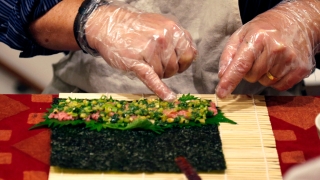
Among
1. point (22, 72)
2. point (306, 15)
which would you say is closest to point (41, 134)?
point (306, 15)

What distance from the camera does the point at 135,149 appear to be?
0.84 meters

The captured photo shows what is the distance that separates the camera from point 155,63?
0.99m

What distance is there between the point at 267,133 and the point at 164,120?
8.7 inches

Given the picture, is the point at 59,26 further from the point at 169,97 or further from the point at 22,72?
the point at 22,72

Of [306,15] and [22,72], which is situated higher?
[306,15]

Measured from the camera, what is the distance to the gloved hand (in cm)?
97

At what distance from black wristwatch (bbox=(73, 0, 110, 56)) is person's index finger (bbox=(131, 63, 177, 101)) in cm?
17

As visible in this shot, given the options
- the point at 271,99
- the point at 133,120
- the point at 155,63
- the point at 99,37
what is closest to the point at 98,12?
the point at 99,37

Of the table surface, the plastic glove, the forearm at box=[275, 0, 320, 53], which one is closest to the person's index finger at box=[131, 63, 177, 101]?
the plastic glove

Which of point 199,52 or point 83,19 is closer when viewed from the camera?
point 83,19

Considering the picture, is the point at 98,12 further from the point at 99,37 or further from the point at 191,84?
the point at 191,84

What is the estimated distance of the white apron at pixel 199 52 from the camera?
1.14 m

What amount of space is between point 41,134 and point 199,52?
501 mm

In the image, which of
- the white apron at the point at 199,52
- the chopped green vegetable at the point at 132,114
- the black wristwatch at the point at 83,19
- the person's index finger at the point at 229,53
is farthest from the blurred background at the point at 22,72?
the person's index finger at the point at 229,53
